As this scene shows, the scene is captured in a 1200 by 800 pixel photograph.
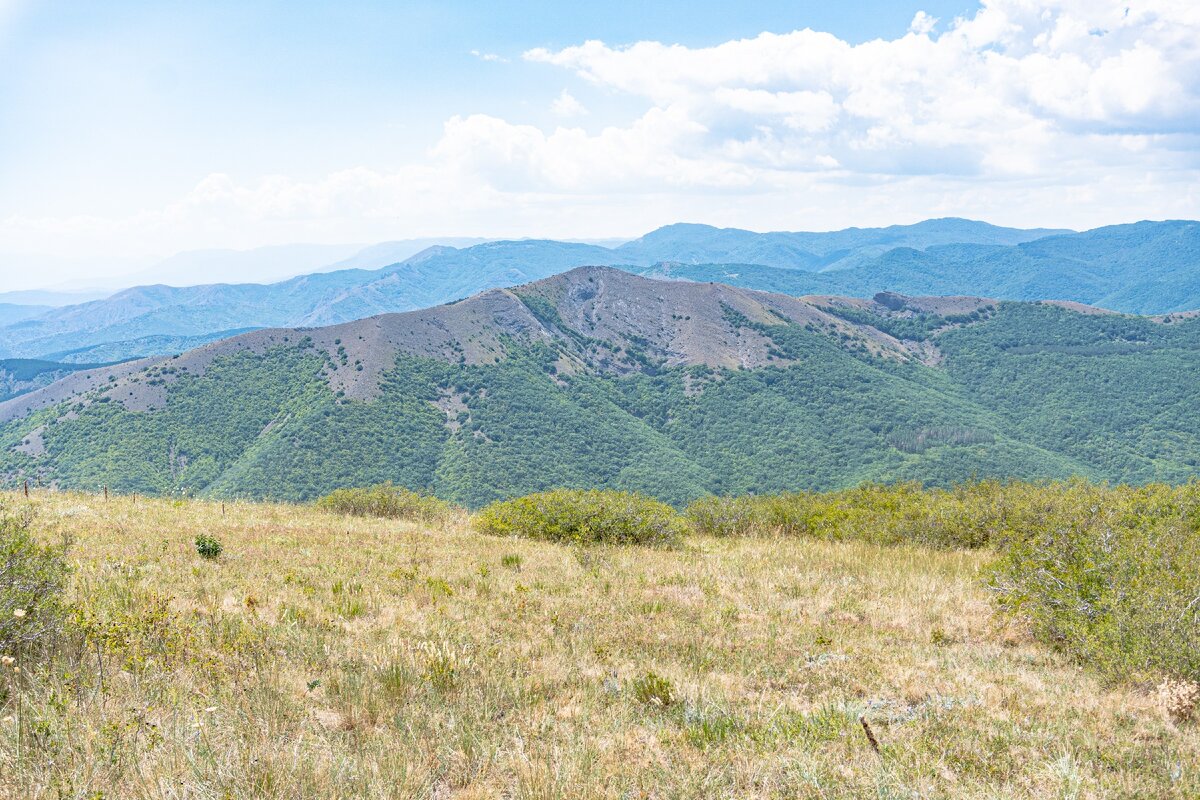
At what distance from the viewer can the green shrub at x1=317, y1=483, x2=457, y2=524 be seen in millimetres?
21406

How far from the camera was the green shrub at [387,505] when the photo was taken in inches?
843

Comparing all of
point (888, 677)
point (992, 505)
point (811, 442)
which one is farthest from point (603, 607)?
point (811, 442)

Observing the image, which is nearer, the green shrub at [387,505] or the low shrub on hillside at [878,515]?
the low shrub on hillside at [878,515]

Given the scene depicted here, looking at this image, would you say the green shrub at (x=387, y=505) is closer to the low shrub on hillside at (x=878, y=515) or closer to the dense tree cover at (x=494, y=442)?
the low shrub on hillside at (x=878, y=515)

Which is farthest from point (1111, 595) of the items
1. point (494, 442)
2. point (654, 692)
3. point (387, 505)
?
point (494, 442)

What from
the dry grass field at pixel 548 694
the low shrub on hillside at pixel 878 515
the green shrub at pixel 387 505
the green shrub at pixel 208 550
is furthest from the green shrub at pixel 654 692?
the green shrub at pixel 387 505

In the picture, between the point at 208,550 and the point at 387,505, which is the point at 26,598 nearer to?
the point at 208,550

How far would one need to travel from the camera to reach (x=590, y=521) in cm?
1681

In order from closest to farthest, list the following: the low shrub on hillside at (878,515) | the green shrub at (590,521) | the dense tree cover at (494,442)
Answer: the green shrub at (590,521) < the low shrub on hillside at (878,515) < the dense tree cover at (494,442)

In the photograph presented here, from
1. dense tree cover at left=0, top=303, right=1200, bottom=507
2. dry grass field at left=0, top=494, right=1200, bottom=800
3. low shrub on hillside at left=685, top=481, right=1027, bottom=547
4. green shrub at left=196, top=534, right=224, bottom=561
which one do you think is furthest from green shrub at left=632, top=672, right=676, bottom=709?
dense tree cover at left=0, top=303, right=1200, bottom=507

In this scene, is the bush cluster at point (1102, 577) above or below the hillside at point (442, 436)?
above

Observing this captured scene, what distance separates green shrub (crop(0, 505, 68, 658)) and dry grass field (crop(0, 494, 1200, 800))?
0.98 ft

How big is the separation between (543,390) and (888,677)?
190455mm

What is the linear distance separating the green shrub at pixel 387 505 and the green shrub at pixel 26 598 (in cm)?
1408
